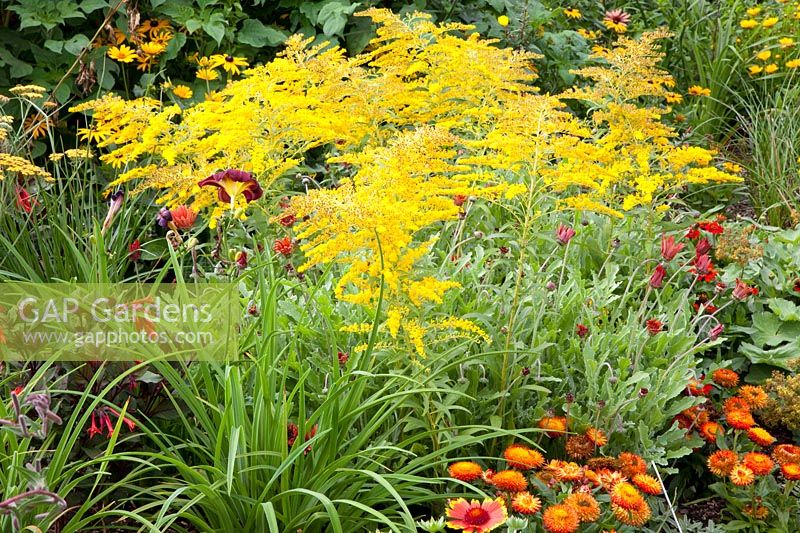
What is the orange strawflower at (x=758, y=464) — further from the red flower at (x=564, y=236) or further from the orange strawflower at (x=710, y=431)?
the red flower at (x=564, y=236)

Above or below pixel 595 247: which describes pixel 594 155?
above

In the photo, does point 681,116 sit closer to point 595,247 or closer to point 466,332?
point 595,247

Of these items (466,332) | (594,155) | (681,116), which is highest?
(594,155)

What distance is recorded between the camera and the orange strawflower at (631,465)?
249cm

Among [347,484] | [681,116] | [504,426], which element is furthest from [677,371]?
[681,116]

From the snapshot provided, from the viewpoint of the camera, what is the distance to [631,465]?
8.21 feet

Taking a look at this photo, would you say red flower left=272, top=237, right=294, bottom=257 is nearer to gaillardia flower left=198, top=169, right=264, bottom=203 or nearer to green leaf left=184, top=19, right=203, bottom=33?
gaillardia flower left=198, top=169, right=264, bottom=203

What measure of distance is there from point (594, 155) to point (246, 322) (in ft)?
3.94

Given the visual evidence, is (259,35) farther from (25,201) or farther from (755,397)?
(755,397)

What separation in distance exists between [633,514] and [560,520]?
9.2 inches

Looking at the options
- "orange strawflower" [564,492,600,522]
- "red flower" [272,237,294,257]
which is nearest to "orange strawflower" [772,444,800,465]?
"orange strawflower" [564,492,600,522]

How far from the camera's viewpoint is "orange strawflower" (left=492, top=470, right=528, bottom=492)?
2.28 meters

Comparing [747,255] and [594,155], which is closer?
[594,155]

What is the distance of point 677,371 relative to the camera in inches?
112
